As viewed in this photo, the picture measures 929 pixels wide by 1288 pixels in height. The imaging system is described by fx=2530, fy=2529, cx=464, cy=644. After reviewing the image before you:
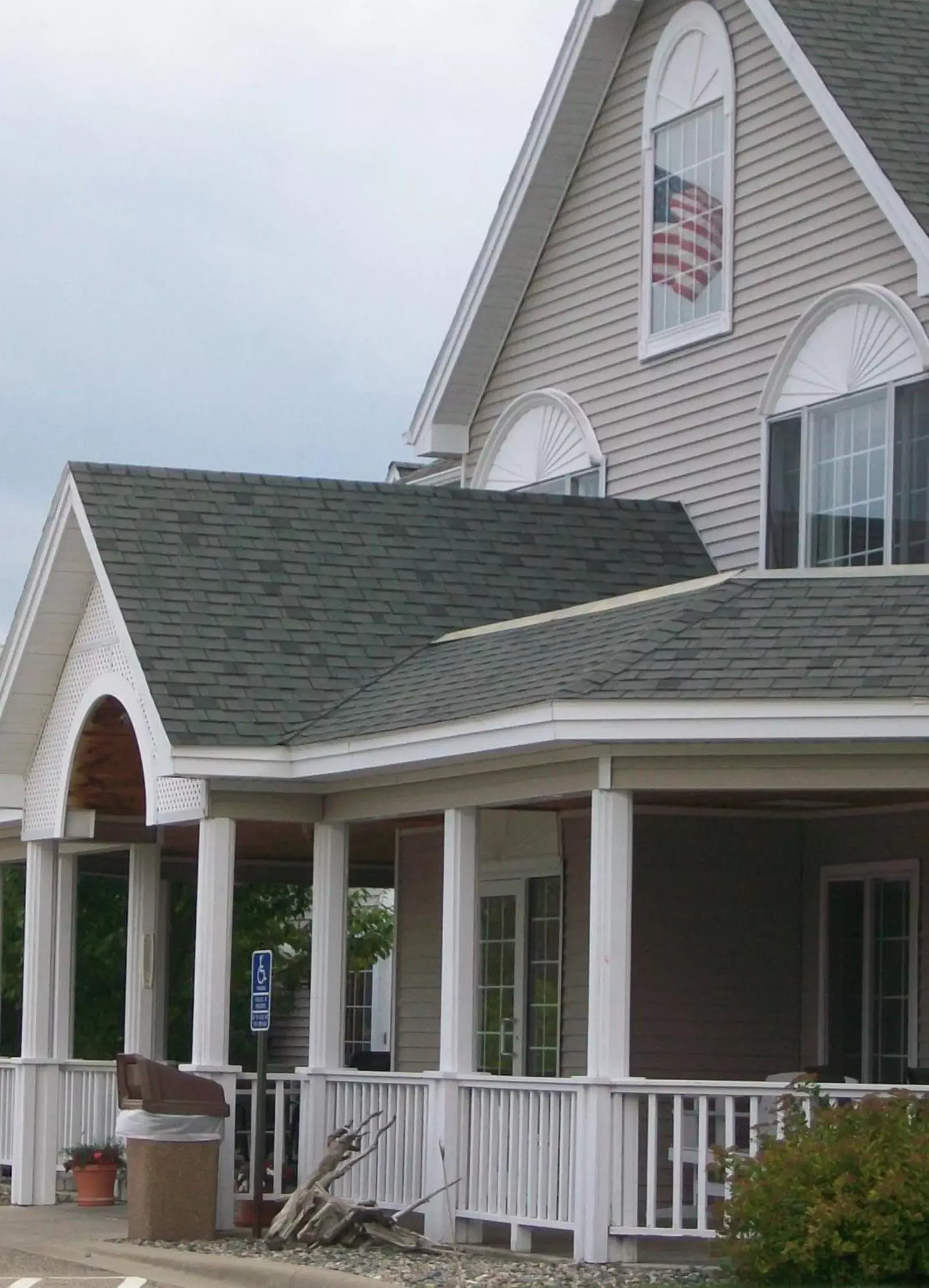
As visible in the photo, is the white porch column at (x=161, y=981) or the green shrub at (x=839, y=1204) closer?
the green shrub at (x=839, y=1204)

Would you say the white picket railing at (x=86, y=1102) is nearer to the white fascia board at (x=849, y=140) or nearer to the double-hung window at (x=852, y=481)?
the double-hung window at (x=852, y=481)

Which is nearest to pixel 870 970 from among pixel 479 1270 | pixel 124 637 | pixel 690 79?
pixel 479 1270

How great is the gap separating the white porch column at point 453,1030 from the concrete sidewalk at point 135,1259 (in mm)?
1324

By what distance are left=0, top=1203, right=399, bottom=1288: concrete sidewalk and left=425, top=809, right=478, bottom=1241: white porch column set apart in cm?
132

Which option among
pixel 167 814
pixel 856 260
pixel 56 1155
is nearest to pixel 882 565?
pixel 856 260

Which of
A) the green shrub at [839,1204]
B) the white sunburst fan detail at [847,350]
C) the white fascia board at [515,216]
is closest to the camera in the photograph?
the green shrub at [839,1204]

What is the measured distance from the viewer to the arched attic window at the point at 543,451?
69.2 ft

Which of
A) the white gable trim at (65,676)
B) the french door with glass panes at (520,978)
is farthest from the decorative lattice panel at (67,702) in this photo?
the french door with glass panes at (520,978)

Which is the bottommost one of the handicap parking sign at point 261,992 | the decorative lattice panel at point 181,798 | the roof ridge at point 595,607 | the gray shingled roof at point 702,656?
the handicap parking sign at point 261,992

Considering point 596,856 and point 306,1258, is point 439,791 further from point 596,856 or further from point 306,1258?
point 306,1258

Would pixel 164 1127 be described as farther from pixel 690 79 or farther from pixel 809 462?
pixel 690 79

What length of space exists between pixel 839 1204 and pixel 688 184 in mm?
9929

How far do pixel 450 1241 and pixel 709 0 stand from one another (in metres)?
10.0

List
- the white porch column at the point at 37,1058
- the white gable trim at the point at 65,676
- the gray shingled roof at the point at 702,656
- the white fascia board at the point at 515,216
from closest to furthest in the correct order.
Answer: the gray shingled roof at the point at 702,656 < the white gable trim at the point at 65,676 < the white porch column at the point at 37,1058 < the white fascia board at the point at 515,216
